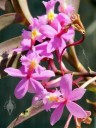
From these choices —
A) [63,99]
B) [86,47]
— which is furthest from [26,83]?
[86,47]

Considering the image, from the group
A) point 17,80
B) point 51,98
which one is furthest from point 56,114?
point 17,80

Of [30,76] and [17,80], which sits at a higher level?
[30,76]

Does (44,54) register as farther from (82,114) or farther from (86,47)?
(86,47)

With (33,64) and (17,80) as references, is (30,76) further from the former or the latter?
(17,80)

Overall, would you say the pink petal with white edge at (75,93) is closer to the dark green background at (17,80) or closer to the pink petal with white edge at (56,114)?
the pink petal with white edge at (56,114)

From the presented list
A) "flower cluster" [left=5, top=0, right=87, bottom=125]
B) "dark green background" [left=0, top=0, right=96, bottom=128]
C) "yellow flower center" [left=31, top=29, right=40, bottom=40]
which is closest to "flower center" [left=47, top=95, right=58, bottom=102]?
"flower cluster" [left=5, top=0, right=87, bottom=125]

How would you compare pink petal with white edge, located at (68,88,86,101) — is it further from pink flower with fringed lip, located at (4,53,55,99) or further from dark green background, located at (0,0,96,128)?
dark green background, located at (0,0,96,128)
